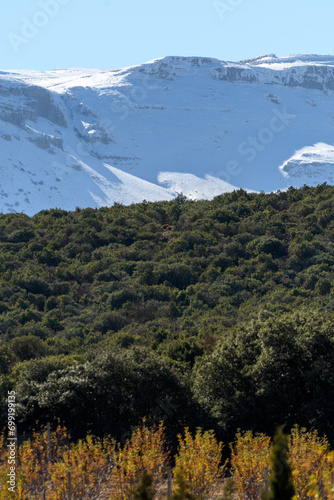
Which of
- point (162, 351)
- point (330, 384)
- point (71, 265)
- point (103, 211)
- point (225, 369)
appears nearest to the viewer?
point (330, 384)

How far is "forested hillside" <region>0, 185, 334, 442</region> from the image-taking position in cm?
2117

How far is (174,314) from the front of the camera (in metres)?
41.8

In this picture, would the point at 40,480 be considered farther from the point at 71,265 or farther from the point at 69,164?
the point at 69,164

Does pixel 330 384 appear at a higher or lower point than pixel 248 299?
higher

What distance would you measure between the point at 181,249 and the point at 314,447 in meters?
37.7

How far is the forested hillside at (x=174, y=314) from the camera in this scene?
69.5 feet

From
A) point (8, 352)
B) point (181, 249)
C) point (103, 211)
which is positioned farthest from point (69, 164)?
point (8, 352)

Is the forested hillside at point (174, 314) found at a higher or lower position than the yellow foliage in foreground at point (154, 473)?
lower

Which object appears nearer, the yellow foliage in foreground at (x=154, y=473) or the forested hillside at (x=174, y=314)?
the yellow foliage in foreground at (x=154, y=473)

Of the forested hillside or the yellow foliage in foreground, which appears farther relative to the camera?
the forested hillside

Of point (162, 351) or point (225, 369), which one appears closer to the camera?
point (225, 369)

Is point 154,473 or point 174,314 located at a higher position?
point 154,473

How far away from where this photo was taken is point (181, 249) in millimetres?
53062

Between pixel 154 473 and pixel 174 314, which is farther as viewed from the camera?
pixel 174 314
